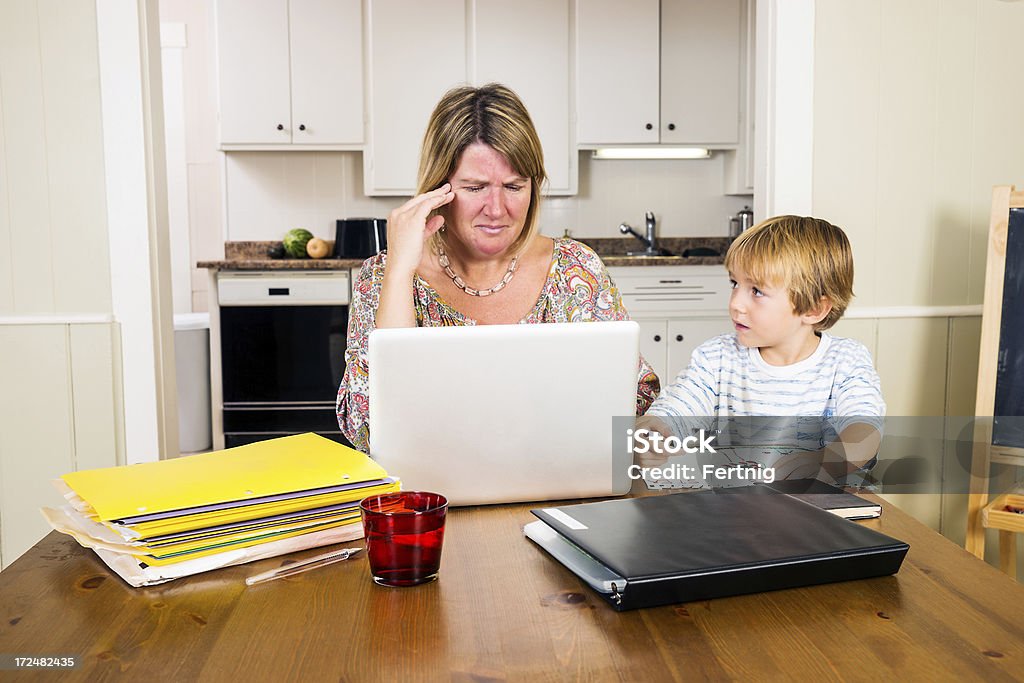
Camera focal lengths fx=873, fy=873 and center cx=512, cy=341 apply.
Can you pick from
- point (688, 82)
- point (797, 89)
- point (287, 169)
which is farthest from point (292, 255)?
point (797, 89)

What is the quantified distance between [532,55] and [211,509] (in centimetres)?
392

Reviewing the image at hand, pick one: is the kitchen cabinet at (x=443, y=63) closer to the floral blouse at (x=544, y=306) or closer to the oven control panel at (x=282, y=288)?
the oven control panel at (x=282, y=288)

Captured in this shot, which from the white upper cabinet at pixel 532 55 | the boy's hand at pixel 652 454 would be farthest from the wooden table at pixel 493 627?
the white upper cabinet at pixel 532 55

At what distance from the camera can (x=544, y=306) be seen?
1.75 m

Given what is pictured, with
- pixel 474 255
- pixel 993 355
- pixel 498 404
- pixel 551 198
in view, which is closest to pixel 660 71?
pixel 551 198

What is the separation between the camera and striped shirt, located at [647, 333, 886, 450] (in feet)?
4.95

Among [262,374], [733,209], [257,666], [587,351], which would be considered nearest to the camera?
[257,666]

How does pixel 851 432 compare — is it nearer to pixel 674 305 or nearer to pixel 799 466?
pixel 799 466

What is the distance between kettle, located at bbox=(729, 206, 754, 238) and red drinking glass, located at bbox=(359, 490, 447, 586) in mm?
4103

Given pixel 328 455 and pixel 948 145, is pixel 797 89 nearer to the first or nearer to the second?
pixel 948 145

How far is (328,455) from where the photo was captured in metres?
0.99

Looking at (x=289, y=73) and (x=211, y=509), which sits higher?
(x=289, y=73)

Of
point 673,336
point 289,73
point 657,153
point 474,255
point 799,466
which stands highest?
point 289,73

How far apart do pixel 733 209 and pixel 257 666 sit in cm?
454
